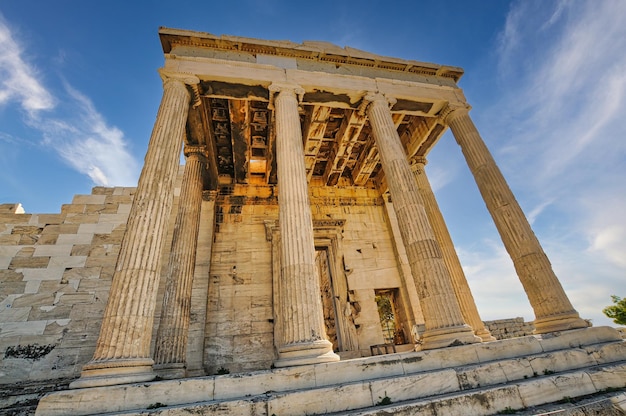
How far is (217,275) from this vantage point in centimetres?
1193

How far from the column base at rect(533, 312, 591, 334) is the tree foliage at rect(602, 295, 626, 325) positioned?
23465 mm

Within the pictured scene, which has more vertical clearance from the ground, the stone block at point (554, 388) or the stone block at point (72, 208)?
the stone block at point (72, 208)

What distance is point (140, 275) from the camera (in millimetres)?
5773

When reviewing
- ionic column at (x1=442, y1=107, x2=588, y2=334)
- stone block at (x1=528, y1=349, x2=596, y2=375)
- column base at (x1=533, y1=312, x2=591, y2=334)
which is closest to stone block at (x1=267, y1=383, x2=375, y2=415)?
stone block at (x1=528, y1=349, x2=596, y2=375)

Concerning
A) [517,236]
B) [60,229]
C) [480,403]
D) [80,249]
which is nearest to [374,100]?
[517,236]

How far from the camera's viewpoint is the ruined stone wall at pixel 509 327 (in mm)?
13520

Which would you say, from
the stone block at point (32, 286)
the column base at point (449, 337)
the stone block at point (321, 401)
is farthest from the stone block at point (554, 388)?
the stone block at point (32, 286)

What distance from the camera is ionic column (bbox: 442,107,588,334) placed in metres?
7.31

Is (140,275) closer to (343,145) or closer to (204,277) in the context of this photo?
(204,277)

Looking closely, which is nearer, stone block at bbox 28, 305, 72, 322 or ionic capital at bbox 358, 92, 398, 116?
stone block at bbox 28, 305, 72, 322

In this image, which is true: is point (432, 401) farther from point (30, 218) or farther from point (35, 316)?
point (30, 218)

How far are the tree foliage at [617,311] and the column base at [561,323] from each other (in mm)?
23465

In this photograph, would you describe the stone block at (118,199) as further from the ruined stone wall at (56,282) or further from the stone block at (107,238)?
the stone block at (107,238)

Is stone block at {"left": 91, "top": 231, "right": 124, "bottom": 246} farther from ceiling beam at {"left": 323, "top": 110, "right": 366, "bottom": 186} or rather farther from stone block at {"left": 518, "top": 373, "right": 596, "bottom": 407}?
stone block at {"left": 518, "top": 373, "right": 596, "bottom": 407}
